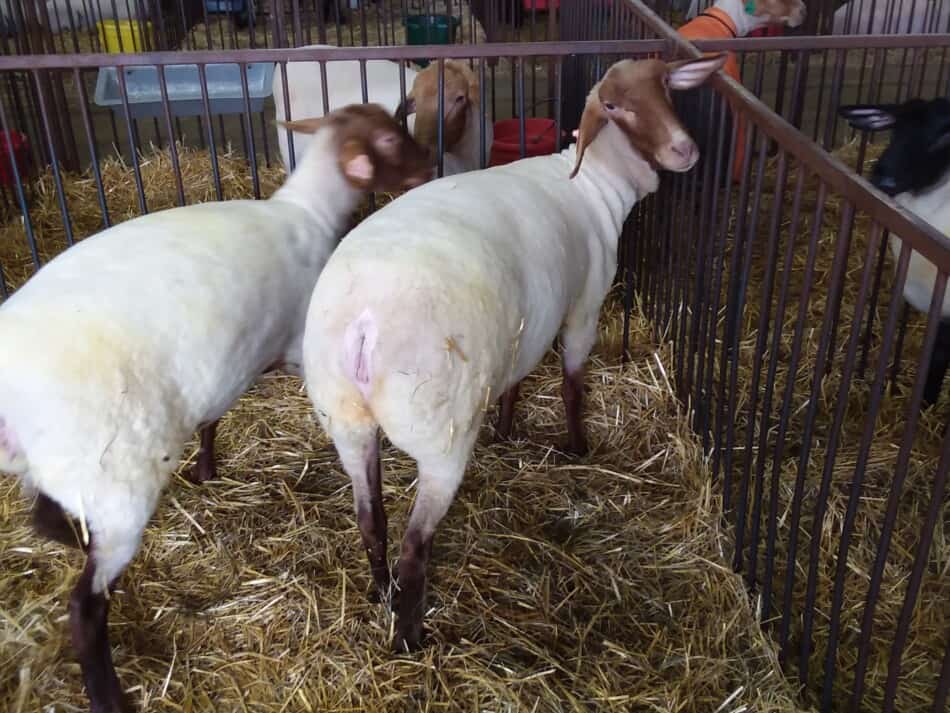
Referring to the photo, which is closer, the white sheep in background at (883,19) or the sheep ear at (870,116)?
the sheep ear at (870,116)

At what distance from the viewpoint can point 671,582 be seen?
2279 mm

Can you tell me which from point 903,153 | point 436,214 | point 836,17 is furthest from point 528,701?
point 836,17

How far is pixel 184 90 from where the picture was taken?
17.1 ft

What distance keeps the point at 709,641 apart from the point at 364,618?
2.72ft

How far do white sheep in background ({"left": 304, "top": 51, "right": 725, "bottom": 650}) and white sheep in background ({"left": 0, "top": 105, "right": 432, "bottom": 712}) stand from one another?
0.26 metres

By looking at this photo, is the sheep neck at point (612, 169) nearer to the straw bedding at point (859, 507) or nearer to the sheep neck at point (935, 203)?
the straw bedding at point (859, 507)

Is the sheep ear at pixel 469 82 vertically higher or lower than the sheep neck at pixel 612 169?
higher

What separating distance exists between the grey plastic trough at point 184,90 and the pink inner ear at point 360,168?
75.3 inches

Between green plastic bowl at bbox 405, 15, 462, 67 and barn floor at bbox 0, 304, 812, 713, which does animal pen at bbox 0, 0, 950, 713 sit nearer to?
barn floor at bbox 0, 304, 812, 713

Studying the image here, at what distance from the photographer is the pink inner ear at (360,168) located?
2398 mm

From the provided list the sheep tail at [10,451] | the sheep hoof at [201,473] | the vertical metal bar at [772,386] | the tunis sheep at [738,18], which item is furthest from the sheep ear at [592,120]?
the tunis sheep at [738,18]

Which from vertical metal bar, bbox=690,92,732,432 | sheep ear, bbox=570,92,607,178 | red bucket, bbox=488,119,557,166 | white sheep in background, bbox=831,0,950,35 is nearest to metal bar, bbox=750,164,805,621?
vertical metal bar, bbox=690,92,732,432

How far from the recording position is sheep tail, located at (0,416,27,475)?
1631 mm

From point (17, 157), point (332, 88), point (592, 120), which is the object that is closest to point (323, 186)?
point (592, 120)
